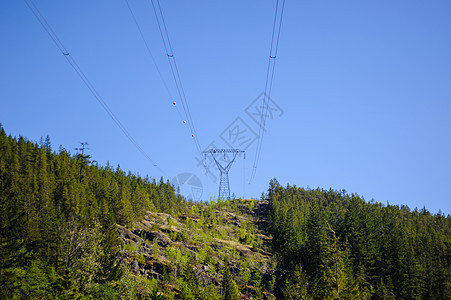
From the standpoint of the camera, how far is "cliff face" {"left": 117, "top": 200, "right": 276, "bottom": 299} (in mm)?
84250

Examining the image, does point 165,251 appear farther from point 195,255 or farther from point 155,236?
point 195,255

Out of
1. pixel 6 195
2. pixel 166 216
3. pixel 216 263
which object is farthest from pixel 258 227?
pixel 6 195

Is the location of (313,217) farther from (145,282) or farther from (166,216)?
(166,216)

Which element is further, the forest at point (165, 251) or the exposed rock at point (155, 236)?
the exposed rock at point (155, 236)

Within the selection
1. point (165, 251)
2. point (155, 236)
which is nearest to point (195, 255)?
point (165, 251)

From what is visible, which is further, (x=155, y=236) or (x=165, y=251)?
(x=155, y=236)

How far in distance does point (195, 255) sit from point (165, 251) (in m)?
9.37

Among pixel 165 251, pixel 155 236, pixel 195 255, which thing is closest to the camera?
pixel 165 251

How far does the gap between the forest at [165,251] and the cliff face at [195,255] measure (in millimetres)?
404

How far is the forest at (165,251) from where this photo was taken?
1984 inches

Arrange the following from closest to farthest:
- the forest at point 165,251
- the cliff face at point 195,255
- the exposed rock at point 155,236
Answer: the forest at point 165,251, the cliff face at point 195,255, the exposed rock at point 155,236

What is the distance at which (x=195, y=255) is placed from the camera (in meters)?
106

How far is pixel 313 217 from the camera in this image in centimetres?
9562

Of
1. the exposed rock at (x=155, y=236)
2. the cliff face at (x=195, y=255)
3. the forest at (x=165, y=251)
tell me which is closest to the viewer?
the forest at (x=165, y=251)
